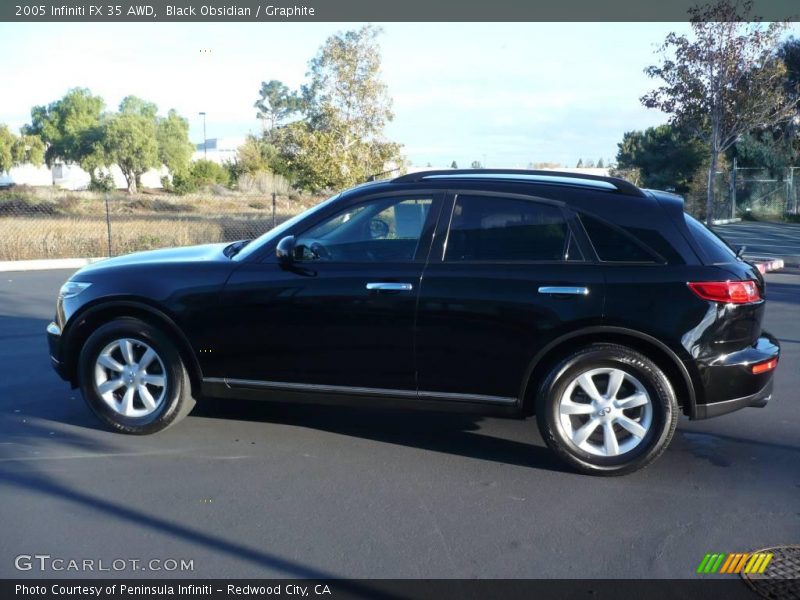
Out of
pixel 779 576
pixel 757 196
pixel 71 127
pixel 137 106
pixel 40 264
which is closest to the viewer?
pixel 779 576

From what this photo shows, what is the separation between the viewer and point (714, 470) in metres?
5.14

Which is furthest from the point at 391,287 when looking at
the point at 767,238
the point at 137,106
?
the point at 137,106

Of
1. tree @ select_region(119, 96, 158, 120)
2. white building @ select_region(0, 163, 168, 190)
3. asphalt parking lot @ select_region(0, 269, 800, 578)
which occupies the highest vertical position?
tree @ select_region(119, 96, 158, 120)

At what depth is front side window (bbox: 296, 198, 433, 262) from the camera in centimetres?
541

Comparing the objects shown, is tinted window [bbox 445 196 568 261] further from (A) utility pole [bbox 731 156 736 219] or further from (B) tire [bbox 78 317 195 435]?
(A) utility pole [bbox 731 156 736 219]

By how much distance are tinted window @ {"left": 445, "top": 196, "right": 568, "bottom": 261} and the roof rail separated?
246 millimetres

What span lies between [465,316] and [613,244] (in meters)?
1.01

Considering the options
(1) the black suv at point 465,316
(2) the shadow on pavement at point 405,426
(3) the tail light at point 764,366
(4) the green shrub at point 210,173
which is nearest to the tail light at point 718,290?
(1) the black suv at point 465,316

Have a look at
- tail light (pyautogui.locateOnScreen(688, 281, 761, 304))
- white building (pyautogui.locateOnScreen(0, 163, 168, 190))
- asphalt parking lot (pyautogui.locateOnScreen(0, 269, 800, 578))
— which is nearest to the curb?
asphalt parking lot (pyautogui.locateOnScreen(0, 269, 800, 578))

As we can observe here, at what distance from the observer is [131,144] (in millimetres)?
60844

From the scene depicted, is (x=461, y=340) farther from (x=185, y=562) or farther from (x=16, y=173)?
(x=16, y=173)

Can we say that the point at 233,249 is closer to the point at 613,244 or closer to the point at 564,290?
the point at 564,290

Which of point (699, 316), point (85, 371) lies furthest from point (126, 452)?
point (699, 316)
